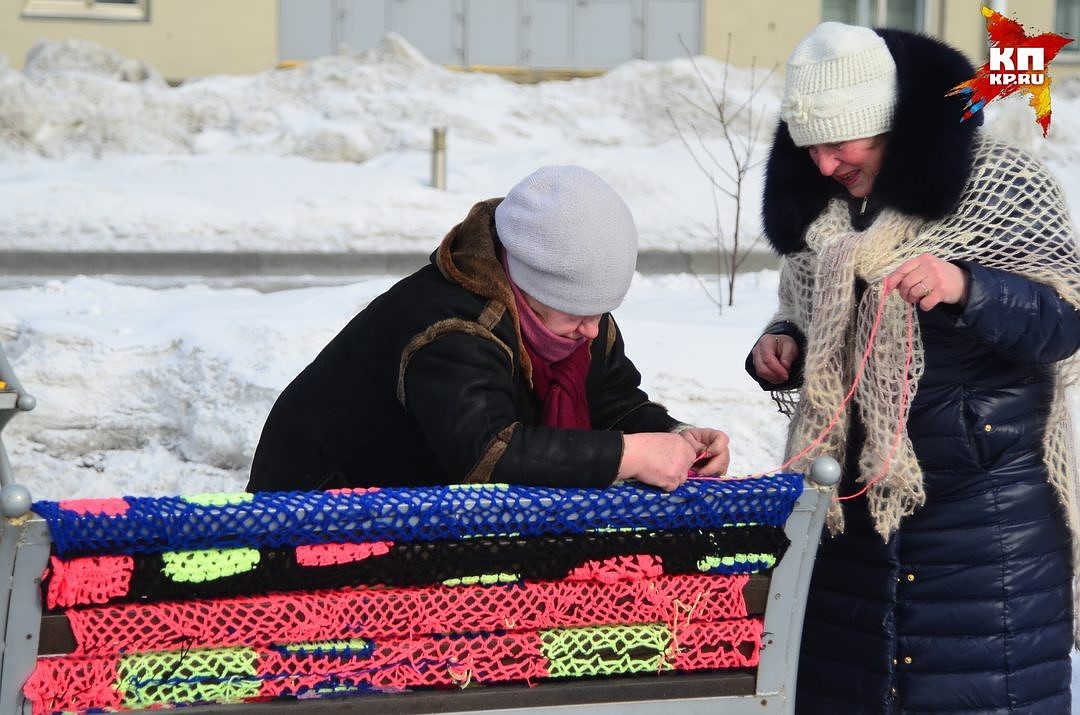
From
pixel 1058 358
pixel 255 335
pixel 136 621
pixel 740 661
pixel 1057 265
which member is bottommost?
pixel 255 335

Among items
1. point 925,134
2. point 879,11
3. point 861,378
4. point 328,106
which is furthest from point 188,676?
point 879,11

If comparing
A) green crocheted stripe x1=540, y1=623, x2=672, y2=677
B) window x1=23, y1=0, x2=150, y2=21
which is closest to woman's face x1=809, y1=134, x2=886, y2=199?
green crocheted stripe x1=540, y1=623, x2=672, y2=677

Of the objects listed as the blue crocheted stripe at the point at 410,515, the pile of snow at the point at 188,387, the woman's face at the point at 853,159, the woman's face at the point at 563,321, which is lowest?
the pile of snow at the point at 188,387

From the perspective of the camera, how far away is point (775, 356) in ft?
9.37

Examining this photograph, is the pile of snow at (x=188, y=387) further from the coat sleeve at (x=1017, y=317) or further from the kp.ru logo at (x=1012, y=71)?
the coat sleeve at (x=1017, y=317)

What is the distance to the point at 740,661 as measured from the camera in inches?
84.2

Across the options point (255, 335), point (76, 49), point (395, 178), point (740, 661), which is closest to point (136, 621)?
point (740, 661)

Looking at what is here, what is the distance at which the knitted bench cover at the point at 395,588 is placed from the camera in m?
1.85

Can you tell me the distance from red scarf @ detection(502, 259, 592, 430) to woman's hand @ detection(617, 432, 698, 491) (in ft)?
0.93

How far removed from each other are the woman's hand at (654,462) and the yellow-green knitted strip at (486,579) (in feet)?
0.85

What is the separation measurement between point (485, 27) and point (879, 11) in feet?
20.3

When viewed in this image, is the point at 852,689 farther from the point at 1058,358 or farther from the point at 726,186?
the point at 726,186

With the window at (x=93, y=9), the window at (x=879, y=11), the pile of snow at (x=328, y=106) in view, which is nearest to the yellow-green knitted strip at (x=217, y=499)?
the pile of snow at (x=328, y=106)

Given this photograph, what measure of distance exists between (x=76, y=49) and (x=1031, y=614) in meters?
16.0
